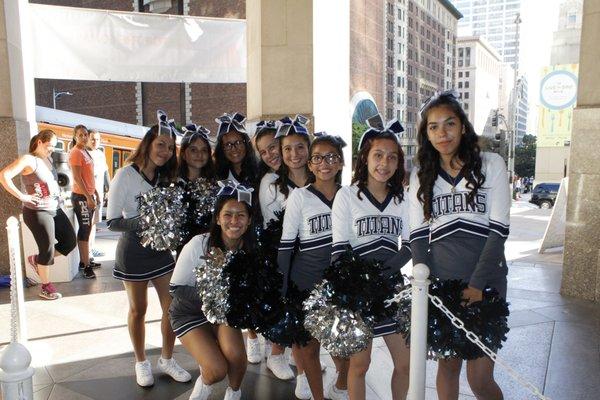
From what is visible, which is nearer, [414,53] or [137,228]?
[137,228]

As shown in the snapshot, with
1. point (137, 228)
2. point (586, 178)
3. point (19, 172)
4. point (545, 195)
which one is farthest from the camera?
point (545, 195)

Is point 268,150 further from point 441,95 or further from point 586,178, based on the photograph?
point 586,178

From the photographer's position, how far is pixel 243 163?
3.64m

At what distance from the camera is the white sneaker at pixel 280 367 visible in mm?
3508

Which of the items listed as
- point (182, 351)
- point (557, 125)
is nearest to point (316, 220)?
point (182, 351)

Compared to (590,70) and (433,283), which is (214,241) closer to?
(433,283)

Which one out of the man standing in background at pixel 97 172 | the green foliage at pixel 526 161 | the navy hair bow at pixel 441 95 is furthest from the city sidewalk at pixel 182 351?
the green foliage at pixel 526 161

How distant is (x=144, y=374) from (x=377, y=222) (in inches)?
78.2

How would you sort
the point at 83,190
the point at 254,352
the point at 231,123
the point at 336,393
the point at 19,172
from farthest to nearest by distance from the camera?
the point at 83,190
the point at 19,172
the point at 254,352
the point at 231,123
the point at 336,393

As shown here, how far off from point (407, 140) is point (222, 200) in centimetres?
8277

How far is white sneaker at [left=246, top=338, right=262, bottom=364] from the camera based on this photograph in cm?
381

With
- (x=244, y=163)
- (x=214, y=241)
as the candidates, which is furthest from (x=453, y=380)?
(x=244, y=163)

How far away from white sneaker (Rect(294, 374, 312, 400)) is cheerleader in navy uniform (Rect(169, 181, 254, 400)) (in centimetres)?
39

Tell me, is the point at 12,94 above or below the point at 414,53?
below
